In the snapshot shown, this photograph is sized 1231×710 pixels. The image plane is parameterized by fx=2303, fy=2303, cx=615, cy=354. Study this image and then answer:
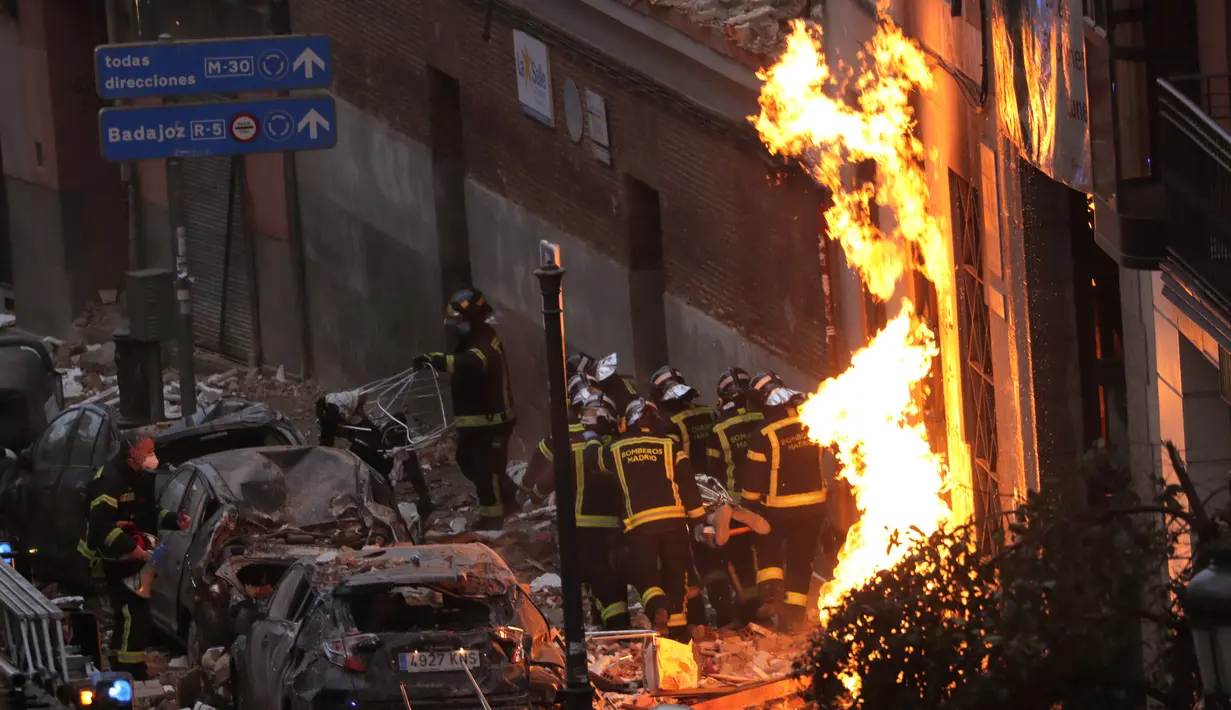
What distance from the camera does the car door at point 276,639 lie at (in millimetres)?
12070

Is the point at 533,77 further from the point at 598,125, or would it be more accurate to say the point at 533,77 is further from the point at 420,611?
the point at 420,611

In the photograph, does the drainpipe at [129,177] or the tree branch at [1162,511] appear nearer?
the tree branch at [1162,511]

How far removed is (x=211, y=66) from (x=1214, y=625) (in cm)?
1489

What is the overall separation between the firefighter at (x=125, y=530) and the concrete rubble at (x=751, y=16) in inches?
231

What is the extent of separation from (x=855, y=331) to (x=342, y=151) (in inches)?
405

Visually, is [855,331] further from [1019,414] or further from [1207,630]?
[1207,630]

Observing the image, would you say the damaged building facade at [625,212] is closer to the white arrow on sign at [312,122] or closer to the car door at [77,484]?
the white arrow on sign at [312,122]

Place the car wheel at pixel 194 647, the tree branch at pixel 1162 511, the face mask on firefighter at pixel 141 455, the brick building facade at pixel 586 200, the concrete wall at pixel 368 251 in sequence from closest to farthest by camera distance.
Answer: the tree branch at pixel 1162 511
the car wheel at pixel 194 647
the face mask on firefighter at pixel 141 455
the brick building facade at pixel 586 200
the concrete wall at pixel 368 251

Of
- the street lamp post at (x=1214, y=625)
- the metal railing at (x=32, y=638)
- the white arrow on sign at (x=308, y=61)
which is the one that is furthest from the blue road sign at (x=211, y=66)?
the street lamp post at (x=1214, y=625)

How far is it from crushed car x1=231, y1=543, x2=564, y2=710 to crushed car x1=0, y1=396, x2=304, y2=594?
457cm

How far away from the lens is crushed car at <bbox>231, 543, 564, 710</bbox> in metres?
11.6

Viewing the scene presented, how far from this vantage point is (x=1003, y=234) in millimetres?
14312

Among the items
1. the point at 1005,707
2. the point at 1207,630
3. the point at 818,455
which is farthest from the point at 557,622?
the point at 1207,630

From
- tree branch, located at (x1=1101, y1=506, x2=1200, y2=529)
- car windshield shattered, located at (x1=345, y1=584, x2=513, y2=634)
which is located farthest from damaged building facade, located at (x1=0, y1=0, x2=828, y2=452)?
tree branch, located at (x1=1101, y1=506, x2=1200, y2=529)
